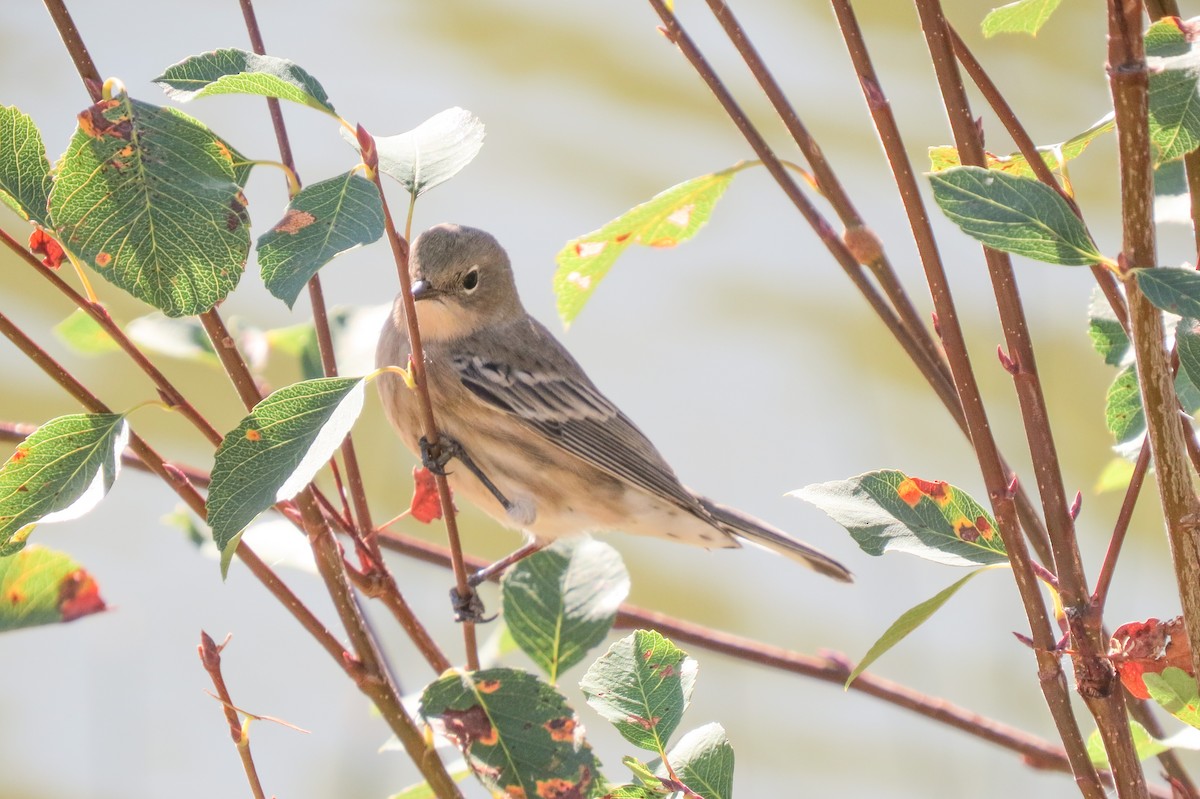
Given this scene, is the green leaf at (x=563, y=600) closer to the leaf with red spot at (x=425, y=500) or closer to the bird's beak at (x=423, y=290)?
the leaf with red spot at (x=425, y=500)

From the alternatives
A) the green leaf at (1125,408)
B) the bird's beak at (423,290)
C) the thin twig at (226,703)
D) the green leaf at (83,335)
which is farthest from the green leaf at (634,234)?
the bird's beak at (423,290)

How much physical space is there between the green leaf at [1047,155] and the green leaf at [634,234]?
21 cm

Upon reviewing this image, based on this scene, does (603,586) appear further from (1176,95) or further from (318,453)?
(1176,95)

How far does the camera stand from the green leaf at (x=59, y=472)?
93cm

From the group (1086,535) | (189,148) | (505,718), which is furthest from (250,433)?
(1086,535)

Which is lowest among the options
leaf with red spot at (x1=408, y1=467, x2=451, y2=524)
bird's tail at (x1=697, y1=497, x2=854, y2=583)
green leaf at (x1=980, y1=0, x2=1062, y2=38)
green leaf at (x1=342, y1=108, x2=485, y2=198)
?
bird's tail at (x1=697, y1=497, x2=854, y2=583)

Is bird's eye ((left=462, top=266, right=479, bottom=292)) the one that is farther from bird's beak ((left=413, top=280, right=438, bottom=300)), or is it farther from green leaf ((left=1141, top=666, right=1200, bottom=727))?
green leaf ((left=1141, top=666, right=1200, bottom=727))

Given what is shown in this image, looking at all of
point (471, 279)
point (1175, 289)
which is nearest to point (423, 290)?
point (471, 279)

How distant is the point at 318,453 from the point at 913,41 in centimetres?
434

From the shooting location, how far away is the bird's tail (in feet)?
8.20

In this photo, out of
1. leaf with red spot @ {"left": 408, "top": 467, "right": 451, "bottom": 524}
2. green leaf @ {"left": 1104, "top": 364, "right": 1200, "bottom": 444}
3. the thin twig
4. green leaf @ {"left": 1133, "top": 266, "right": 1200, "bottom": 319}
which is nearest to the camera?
green leaf @ {"left": 1133, "top": 266, "right": 1200, "bottom": 319}

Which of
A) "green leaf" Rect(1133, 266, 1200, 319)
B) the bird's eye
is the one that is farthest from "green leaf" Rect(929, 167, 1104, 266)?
the bird's eye

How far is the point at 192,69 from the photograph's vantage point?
90 cm

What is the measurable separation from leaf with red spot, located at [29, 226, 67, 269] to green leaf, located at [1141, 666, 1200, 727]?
3.18 ft
